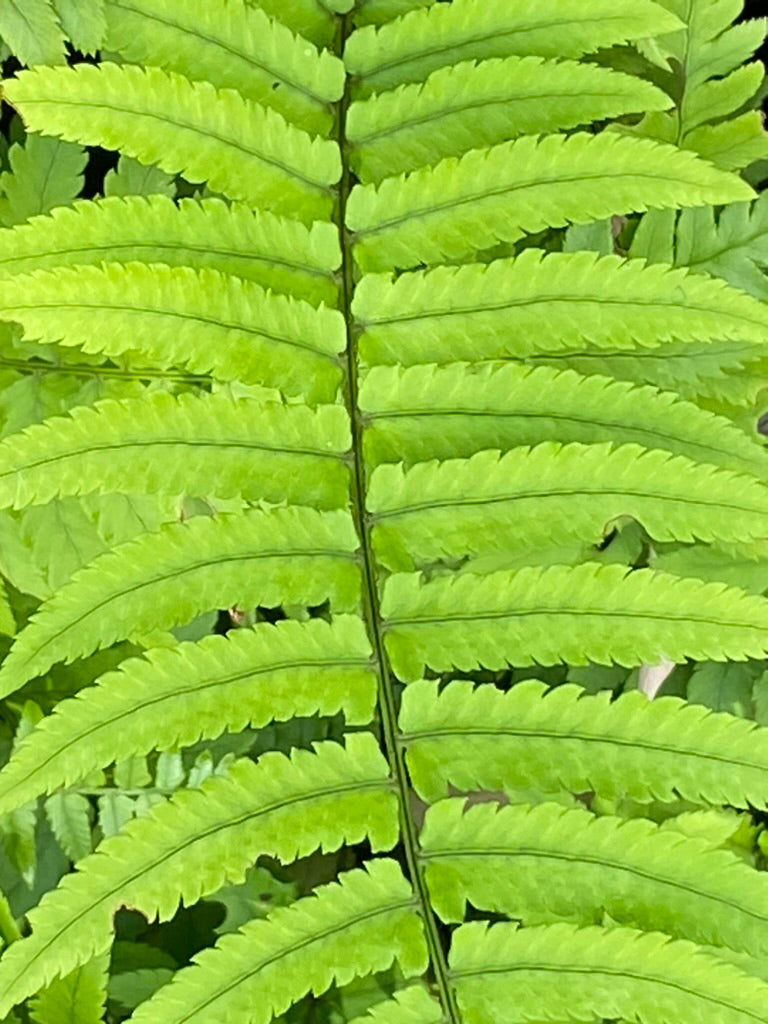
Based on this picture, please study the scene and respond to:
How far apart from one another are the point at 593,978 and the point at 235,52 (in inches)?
29.8

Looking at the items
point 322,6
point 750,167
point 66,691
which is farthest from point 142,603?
point 750,167

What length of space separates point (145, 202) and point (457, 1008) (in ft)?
2.08

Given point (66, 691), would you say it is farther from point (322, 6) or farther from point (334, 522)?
point (322, 6)

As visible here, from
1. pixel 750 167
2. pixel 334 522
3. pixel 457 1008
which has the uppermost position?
pixel 750 167

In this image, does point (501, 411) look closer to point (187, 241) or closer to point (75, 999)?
point (187, 241)

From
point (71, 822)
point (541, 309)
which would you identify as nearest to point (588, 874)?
point (541, 309)

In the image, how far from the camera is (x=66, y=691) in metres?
1.15

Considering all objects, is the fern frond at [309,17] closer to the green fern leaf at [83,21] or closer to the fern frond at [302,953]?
the green fern leaf at [83,21]

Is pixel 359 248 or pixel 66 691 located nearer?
pixel 359 248

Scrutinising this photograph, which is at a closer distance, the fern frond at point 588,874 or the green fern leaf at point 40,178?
the fern frond at point 588,874

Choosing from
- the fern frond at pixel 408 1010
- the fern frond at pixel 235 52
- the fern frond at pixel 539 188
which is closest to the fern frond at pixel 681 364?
the fern frond at pixel 539 188

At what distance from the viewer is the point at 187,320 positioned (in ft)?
2.77

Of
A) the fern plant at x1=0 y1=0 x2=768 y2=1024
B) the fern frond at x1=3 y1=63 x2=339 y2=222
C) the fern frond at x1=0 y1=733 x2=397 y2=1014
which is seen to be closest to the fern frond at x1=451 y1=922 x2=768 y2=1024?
the fern plant at x1=0 y1=0 x2=768 y2=1024

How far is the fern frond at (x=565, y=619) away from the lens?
81 centimetres
